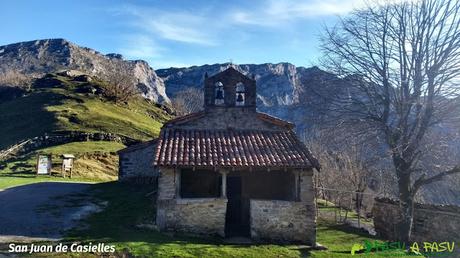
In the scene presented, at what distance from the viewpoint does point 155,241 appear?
13.4 m

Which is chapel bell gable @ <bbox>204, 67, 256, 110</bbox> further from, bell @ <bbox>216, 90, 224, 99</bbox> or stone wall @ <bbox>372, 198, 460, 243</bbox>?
stone wall @ <bbox>372, 198, 460, 243</bbox>

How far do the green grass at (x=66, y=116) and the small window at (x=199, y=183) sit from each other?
29421mm

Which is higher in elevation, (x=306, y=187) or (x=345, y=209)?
(x=306, y=187)

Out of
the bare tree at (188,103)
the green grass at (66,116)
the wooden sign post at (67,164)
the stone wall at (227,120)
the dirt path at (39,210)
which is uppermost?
the bare tree at (188,103)

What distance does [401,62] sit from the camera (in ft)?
49.8

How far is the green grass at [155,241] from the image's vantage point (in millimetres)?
12421

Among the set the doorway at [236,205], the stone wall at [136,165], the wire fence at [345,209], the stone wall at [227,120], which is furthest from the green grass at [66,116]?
the doorway at [236,205]

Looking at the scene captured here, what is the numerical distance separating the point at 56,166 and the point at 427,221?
83.0 feet

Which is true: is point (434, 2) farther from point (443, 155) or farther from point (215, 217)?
point (215, 217)

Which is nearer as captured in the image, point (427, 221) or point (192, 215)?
point (192, 215)

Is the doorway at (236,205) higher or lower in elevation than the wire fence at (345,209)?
higher

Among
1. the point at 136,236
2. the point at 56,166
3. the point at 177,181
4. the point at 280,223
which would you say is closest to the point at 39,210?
the point at 136,236

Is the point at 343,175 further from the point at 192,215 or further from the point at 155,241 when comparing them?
the point at 155,241

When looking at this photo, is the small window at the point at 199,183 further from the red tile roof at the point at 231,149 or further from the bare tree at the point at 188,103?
the bare tree at the point at 188,103
